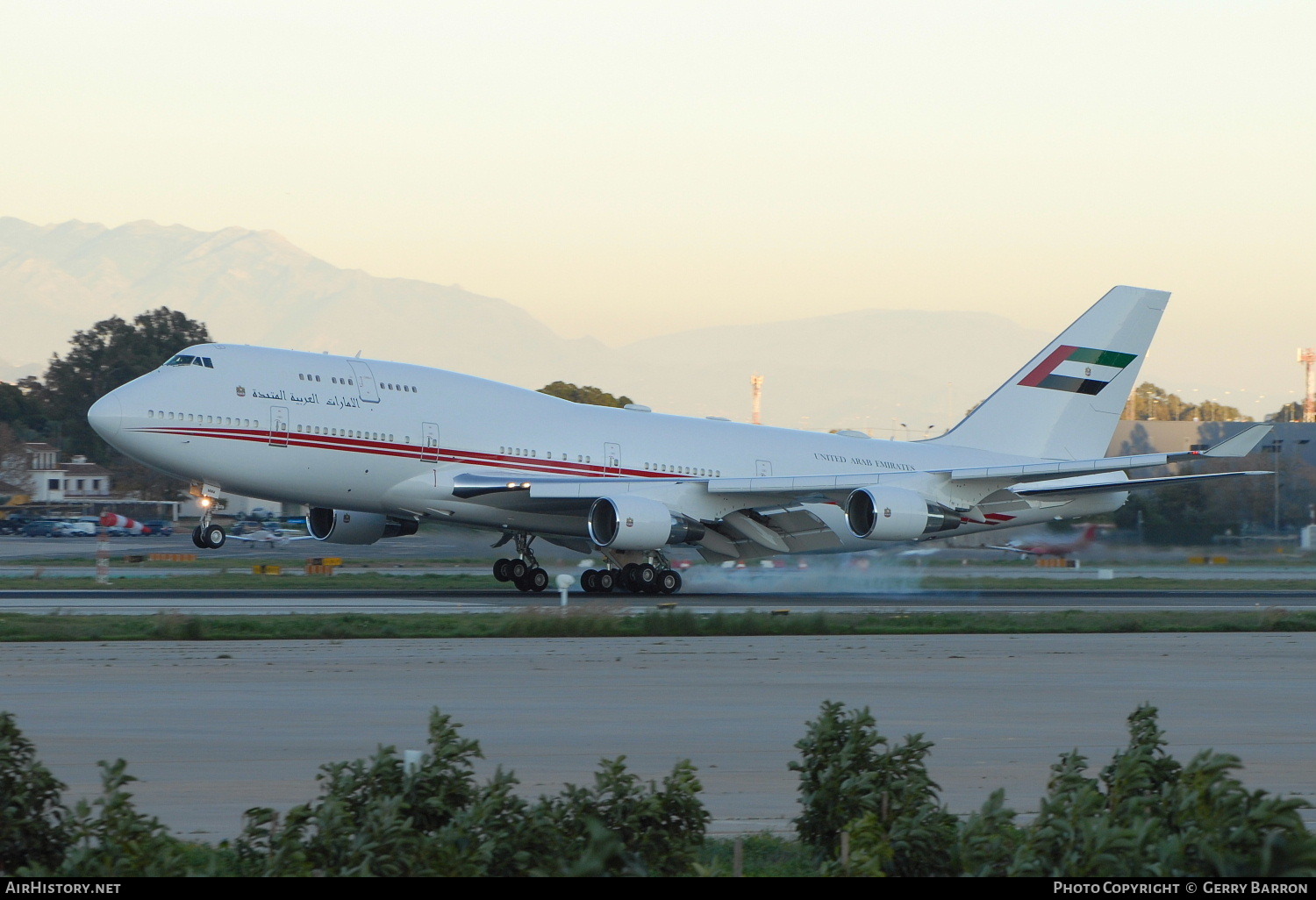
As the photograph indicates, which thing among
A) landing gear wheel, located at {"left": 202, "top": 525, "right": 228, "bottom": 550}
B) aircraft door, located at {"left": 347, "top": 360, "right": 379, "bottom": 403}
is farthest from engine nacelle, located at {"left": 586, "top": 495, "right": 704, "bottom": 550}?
landing gear wheel, located at {"left": 202, "top": 525, "right": 228, "bottom": 550}

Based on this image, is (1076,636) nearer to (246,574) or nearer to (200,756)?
(200,756)

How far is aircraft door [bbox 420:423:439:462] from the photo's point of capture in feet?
114

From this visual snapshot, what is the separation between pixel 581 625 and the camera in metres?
24.8

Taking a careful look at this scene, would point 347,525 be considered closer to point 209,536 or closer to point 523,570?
point 523,570

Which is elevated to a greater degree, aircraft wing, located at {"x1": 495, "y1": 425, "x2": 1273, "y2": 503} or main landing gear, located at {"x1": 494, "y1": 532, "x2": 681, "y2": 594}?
aircraft wing, located at {"x1": 495, "y1": 425, "x2": 1273, "y2": 503}

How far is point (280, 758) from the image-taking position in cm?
1183

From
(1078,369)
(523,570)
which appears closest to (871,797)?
(523,570)

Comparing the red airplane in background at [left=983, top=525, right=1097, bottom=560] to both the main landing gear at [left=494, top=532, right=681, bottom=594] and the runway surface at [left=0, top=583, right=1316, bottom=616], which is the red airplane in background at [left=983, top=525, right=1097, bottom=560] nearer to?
the runway surface at [left=0, top=583, right=1316, bottom=616]

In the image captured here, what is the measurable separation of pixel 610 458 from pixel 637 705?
22714mm

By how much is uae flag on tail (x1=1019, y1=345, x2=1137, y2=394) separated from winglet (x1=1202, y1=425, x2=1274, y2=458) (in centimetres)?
957

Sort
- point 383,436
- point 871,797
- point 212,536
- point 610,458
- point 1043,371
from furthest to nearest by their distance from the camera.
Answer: point 1043,371
point 610,458
point 383,436
point 212,536
point 871,797

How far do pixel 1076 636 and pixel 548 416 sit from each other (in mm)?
17003

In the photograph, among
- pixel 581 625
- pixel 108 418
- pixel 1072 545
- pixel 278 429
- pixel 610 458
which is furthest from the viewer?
pixel 1072 545

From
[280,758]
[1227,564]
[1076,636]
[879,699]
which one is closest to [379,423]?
[1076,636]
